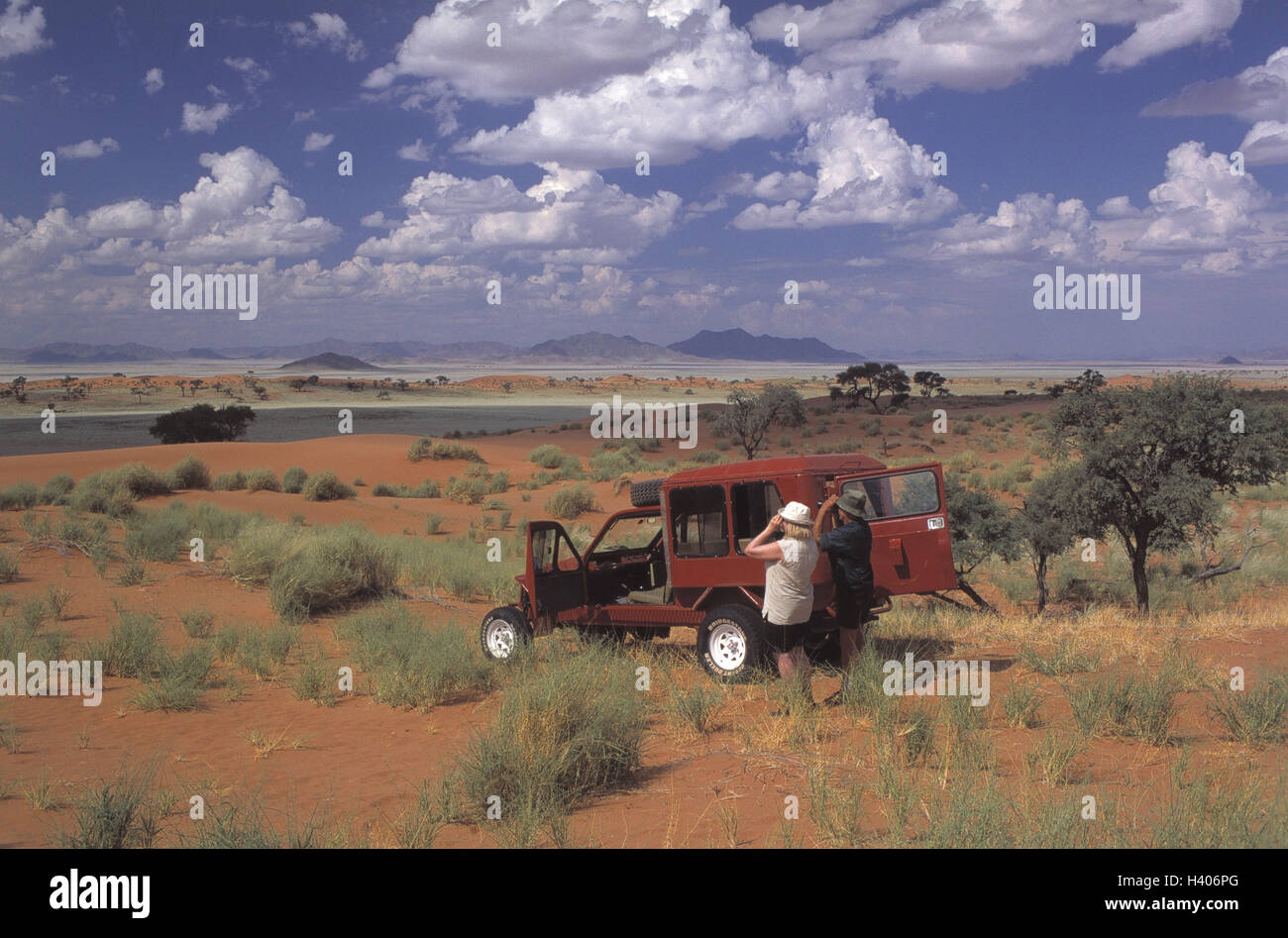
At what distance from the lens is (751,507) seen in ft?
29.4

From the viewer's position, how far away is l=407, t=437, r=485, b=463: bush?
3816 cm

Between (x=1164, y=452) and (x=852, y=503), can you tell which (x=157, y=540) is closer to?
(x=852, y=503)

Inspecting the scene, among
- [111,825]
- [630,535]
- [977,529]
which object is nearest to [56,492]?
[630,535]

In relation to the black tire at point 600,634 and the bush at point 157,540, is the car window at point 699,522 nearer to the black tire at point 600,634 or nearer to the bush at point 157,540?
the black tire at point 600,634

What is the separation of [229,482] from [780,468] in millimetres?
22302

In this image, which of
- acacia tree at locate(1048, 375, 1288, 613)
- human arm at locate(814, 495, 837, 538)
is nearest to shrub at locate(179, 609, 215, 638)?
human arm at locate(814, 495, 837, 538)

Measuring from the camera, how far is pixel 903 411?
6431 centimetres

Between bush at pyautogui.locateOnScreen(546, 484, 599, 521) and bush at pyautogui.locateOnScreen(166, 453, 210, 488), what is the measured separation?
32.2ft

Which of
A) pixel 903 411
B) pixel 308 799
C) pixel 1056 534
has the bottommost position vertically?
pixel 308 799

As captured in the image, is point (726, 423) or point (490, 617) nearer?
point (490, 617)
